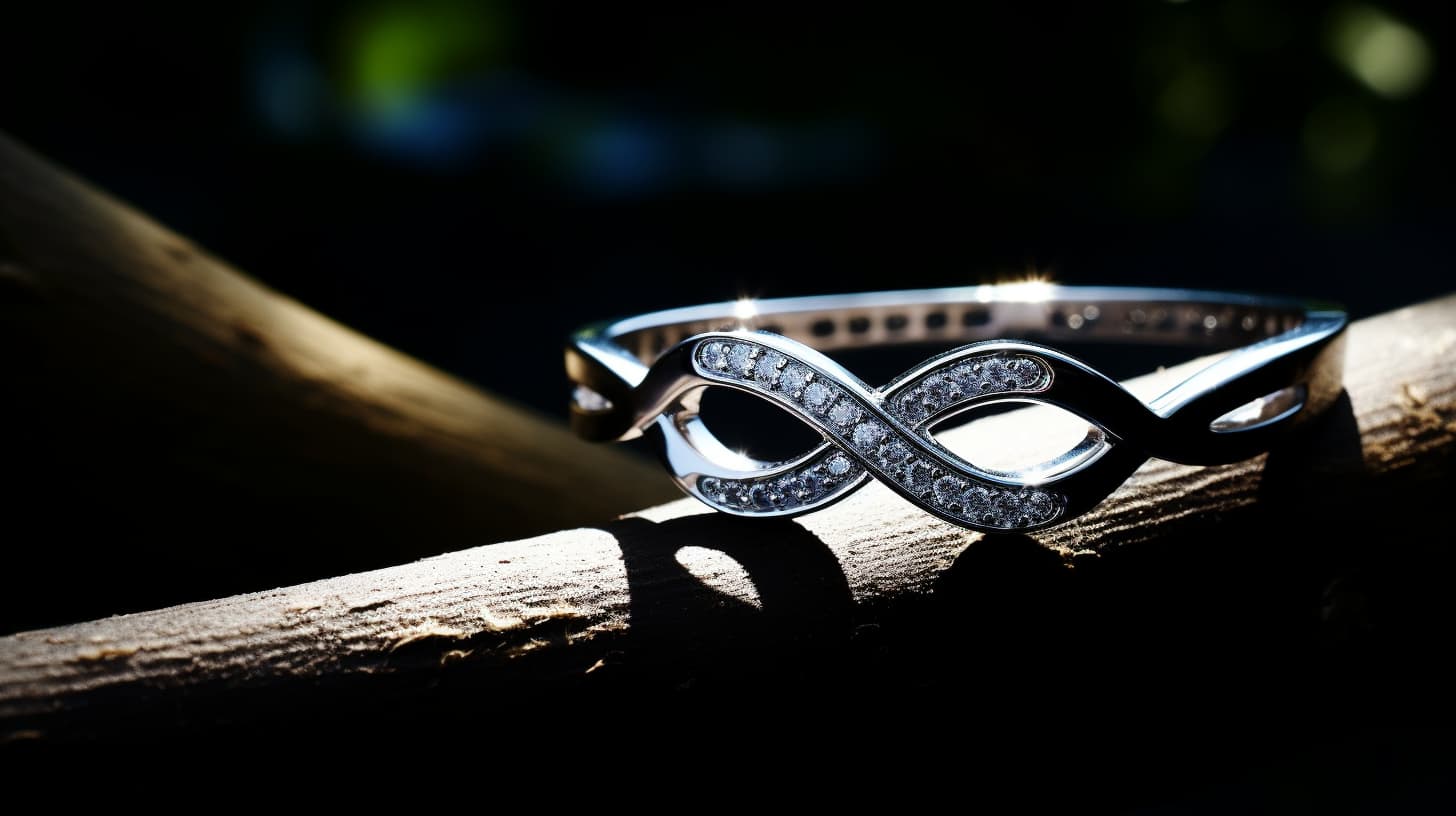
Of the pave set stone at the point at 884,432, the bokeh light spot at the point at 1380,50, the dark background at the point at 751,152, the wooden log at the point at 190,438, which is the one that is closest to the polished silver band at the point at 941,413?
the pave set stone at the point at 884,432

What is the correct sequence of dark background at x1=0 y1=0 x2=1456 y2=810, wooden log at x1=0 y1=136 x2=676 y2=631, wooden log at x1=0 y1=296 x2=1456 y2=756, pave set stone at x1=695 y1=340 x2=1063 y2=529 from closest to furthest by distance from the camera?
wooden log at x1=0 y1=296 x2=1456 y2=756, pave set stone at x1=695 y1=340 x2=1063 y2=529, wooden log at x1=0 y1=136 x2=676 y2=631, dark background at x1=0 y1=0 x2=1456 y2=810

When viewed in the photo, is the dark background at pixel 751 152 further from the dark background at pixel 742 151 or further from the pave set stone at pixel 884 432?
the pave set stone at pixel 884 432

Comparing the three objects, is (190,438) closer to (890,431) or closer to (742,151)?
(890,431)

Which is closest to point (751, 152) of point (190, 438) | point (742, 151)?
point (742, 151)

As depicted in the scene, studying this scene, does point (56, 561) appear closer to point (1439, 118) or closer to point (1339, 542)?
point (1339, 542)

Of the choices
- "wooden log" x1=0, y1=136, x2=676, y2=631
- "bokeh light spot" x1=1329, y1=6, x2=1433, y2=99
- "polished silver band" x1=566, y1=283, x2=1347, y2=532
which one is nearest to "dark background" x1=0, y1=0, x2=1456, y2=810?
"bokeh light spot" x1=1329, y1=6, x2=1433, y2=99

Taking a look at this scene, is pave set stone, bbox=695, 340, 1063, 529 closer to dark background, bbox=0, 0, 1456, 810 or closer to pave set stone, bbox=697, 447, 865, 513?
pave set stone, bbox=697, 447, 865, 513

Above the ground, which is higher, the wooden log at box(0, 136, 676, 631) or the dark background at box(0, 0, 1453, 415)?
the dark background at box(0, 0, 1453, 415)
